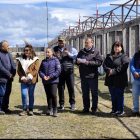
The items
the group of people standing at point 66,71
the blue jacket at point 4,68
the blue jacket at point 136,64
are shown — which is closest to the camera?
the blue jacket at point 136,64

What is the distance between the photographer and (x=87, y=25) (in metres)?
33.3

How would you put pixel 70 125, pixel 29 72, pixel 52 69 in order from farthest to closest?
pixel 29 72 < pixel 52 69 < pixel 70 125

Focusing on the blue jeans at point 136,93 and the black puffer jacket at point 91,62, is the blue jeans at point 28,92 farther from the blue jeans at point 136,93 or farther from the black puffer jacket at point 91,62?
the blue jeans at point 136,93

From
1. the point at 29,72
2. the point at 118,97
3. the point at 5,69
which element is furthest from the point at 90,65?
the point at 5,69

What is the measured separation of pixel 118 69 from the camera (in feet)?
33.4

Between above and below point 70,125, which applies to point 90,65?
above

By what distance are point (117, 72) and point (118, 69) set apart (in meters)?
0.07

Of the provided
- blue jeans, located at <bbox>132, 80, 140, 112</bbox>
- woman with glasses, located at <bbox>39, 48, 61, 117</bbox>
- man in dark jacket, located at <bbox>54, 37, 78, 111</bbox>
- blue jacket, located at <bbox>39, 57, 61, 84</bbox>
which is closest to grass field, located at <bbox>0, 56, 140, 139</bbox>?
blue jeans, located at <bbox>132, 80, 140, 112</bbox>

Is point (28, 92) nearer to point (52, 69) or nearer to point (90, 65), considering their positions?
point (52, 69)

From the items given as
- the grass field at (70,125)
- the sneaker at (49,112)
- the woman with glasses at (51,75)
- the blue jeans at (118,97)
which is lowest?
the grass field at (70,125)

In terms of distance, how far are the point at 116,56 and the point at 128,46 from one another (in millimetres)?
7225

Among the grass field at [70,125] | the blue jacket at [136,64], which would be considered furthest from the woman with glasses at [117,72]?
the grass field at [70,125]

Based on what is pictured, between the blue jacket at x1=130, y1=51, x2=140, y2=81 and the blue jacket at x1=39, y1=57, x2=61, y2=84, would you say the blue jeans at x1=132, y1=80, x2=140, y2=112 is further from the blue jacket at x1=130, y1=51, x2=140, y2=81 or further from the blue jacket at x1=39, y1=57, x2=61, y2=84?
the blue jacket at x1=39, y1=57, x2=61, y2=84

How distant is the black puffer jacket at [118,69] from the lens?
1020 cm
